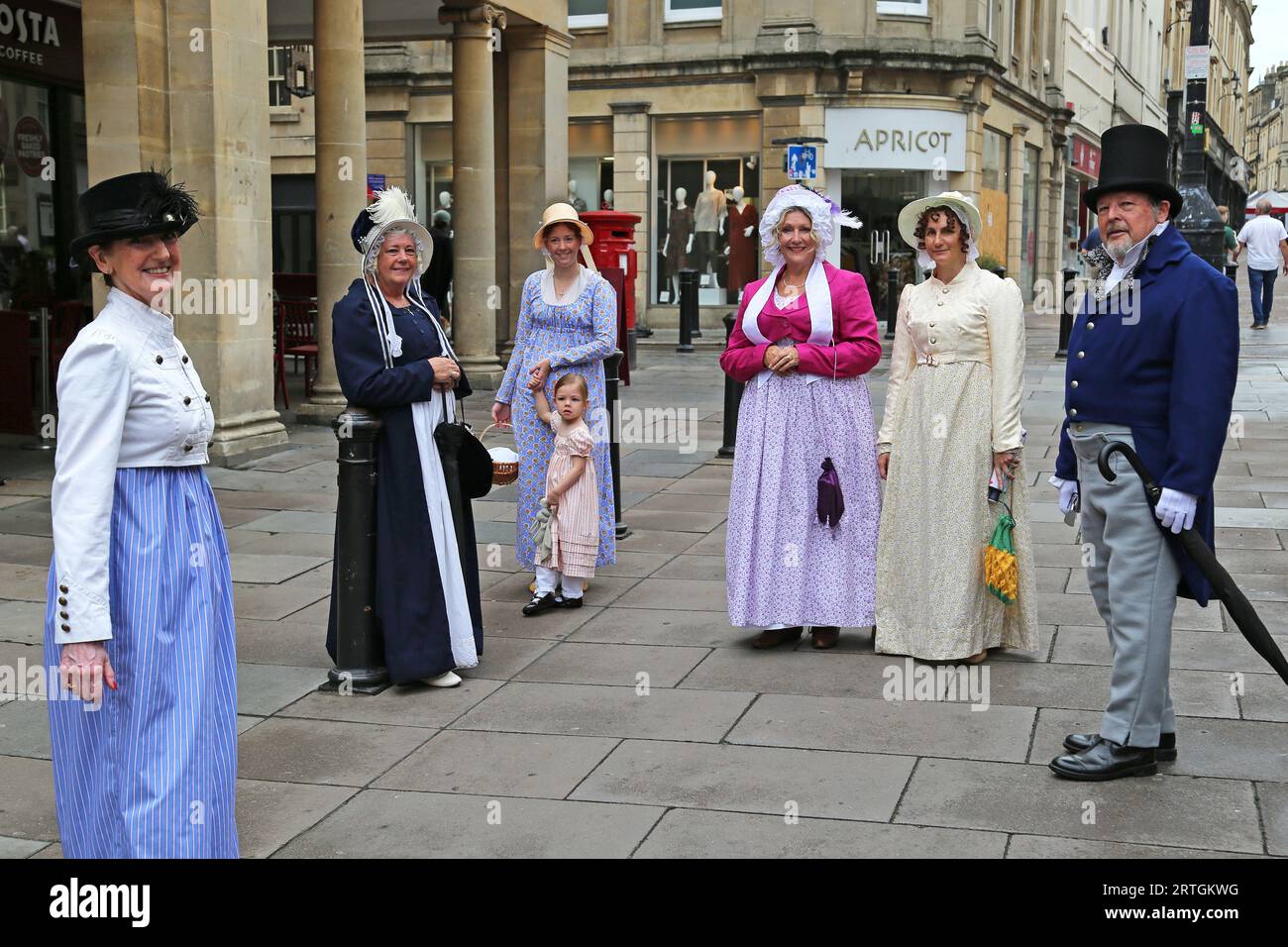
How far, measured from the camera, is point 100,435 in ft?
11.3

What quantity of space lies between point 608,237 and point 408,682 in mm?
10550

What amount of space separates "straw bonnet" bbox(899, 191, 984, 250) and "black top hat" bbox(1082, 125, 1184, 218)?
3.62ft

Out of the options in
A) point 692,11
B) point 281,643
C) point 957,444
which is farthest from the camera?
point 692,11

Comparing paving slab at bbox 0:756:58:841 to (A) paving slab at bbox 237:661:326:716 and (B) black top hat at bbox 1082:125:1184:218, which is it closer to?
(A) paving slab at bbox 237:661:326:716

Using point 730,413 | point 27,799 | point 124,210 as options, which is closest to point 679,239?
point 730,413

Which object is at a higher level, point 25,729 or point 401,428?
point 401,428

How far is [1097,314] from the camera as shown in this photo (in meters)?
5.00

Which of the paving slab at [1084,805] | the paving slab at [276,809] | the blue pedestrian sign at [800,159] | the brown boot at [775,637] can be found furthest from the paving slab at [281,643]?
the blue pedestrian sign at [800,159]

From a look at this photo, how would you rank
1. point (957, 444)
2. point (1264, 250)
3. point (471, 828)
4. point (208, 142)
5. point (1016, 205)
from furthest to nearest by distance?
point (1016, 205), point (1264, 250), point (208, 142), point (957, 444), point (471, 828)

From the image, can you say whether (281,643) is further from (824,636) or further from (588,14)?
(588,14)

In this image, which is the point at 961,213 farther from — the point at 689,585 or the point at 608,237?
the point at 608,237

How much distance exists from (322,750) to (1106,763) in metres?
2.67

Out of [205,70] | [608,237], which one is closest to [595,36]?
[608,237]

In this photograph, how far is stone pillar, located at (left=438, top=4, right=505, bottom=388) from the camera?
16.2 m
